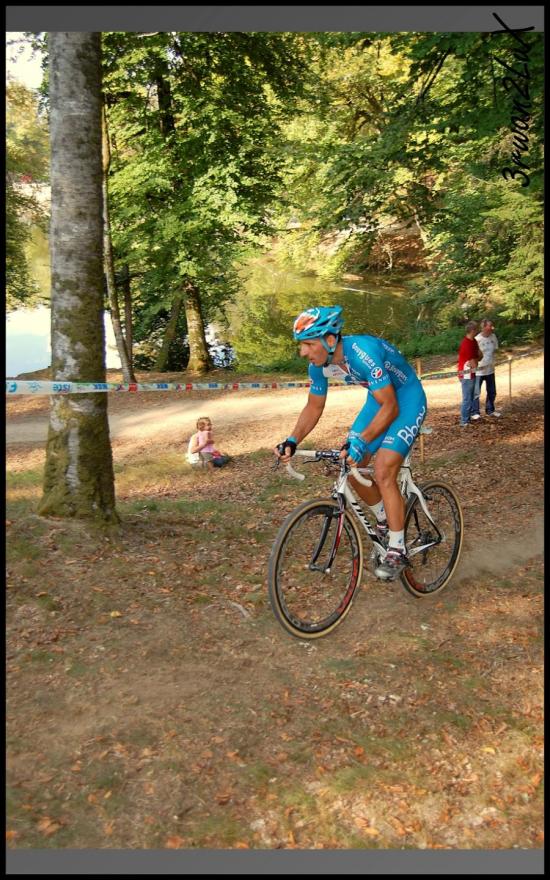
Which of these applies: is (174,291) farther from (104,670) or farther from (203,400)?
(104,670)

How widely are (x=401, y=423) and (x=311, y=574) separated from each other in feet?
4.83

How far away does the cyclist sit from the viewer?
547 cm

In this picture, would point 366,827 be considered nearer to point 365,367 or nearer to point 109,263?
point 365,367

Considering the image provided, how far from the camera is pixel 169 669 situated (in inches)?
211

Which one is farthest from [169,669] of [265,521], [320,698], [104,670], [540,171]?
[540,171]

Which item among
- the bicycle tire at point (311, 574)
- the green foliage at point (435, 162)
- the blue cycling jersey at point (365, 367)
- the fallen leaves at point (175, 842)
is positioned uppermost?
the green foliage at point (435, 162)

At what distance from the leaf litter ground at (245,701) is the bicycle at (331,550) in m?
0.22

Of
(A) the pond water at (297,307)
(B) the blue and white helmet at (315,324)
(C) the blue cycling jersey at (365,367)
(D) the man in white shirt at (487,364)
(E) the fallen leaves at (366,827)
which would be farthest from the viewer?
(A) the pond water at (297,307)

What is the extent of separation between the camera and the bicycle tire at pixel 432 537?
22.2ft

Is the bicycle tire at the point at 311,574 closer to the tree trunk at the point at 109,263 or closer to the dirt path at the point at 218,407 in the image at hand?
the dirt path at the point at 218,407

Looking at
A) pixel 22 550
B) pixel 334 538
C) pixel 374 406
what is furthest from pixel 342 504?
pixel 22 550

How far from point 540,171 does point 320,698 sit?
9.19 metres

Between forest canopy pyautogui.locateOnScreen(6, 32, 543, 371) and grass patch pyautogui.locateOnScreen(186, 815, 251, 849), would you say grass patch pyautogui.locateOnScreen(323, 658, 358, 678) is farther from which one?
forest canopy pyautogui.locateOnScreen(6, 32, 543, 371)

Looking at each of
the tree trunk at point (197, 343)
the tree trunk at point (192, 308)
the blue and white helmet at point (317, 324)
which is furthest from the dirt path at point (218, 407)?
the blue and white helmet at point (317, 324)
